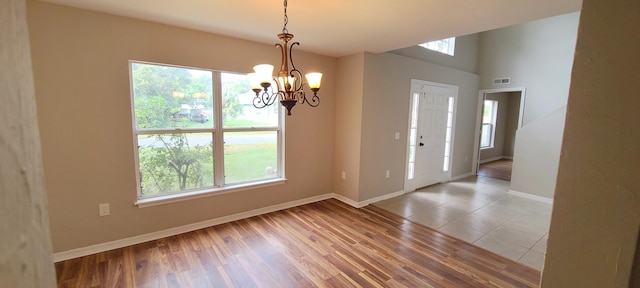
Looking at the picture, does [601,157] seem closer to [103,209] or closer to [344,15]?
[344,15]

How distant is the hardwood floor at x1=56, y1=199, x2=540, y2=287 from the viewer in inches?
88.9

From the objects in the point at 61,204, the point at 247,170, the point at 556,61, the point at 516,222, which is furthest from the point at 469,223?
the point at 61,204

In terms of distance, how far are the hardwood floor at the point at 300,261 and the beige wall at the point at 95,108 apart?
11.1 inches

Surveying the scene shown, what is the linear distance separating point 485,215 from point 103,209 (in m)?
4.62

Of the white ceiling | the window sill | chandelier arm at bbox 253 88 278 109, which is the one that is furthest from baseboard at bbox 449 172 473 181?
chandelier arm at bbox 253 88 278 109

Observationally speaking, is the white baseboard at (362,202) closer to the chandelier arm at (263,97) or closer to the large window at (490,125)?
the chandelier arm at (263,97)

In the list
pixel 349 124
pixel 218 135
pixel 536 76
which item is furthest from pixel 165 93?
pixel 536 76

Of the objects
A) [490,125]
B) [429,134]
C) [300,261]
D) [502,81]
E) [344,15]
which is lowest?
[300,261]

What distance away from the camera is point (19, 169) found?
0.86ft

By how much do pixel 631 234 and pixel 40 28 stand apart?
3612 millimetres

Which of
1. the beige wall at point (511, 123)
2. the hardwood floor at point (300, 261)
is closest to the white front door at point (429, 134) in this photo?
the hardwood floor at point (300, 261)

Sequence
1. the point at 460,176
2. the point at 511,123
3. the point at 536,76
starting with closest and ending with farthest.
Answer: the point at 536,76
the point at 460,176
the point at 511,123

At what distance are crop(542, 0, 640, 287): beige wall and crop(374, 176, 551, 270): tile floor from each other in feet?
8.94

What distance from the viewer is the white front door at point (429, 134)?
4652 millimetres
